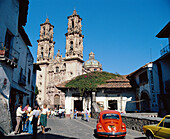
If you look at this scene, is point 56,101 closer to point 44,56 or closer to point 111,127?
point 44,56

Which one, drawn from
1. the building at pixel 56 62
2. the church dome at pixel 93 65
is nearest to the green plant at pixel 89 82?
the building at pixel 56 62

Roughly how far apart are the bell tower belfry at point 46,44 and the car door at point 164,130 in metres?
41.8

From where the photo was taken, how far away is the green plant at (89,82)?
23.0 meters

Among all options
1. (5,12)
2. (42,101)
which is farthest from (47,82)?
(5,12)

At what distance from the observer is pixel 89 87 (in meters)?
22.8

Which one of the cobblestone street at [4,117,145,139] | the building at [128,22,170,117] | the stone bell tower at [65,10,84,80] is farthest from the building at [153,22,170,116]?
the stone bell tower at [65,10,84,80]

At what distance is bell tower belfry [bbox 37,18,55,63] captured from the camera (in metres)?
46.5

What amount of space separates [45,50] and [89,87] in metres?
27.7

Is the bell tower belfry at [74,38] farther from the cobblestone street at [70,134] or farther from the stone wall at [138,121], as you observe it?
the cobblestone street at [70,134]

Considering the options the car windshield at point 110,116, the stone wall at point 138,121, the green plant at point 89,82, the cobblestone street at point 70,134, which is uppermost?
the green plant at point 89,82

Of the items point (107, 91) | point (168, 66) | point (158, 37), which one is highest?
point (158, 37)

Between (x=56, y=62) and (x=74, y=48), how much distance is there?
797 centimetres

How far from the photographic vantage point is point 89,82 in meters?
23.6

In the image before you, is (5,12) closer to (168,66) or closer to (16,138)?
(16,138)
